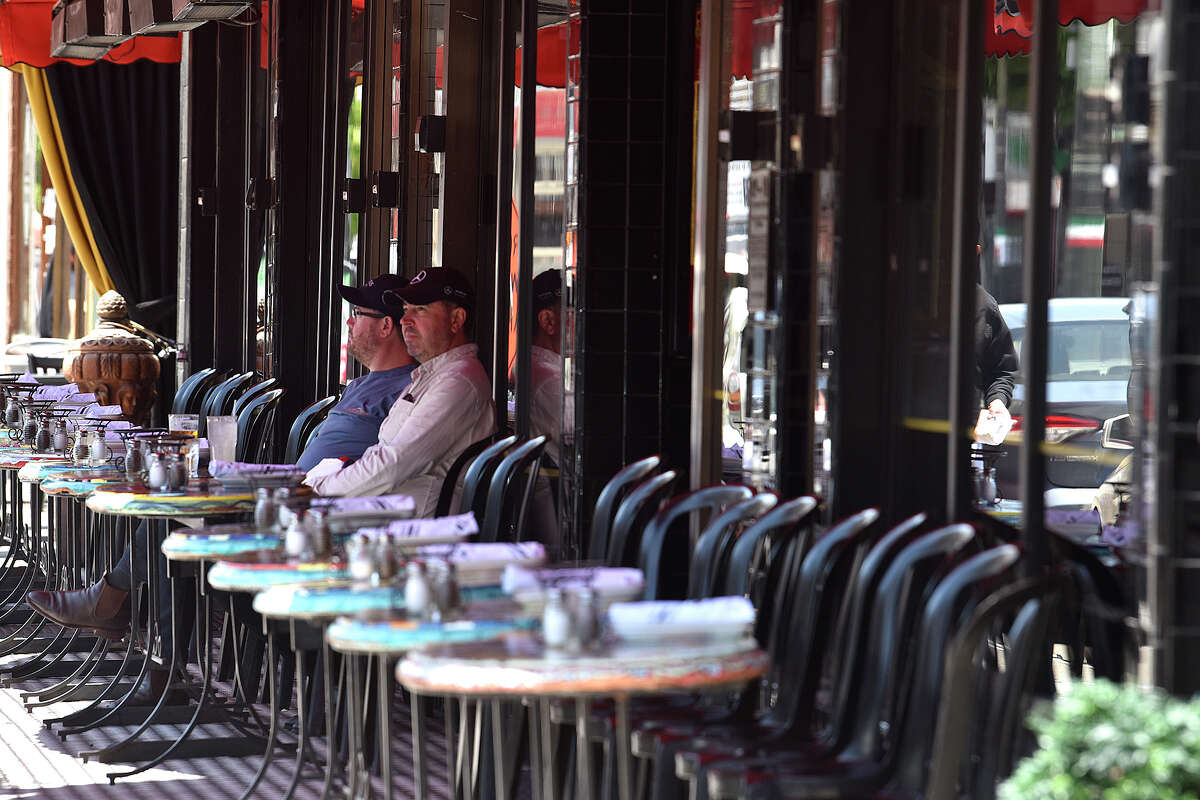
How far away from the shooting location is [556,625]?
2.84 m

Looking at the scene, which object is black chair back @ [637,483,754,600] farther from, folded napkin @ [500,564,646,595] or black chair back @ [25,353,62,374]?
black chair back @ [25,353,62,374]

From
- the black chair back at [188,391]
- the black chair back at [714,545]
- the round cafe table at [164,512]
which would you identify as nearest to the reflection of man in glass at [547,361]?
the round cafe table at [164,512]

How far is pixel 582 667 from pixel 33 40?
9036mm

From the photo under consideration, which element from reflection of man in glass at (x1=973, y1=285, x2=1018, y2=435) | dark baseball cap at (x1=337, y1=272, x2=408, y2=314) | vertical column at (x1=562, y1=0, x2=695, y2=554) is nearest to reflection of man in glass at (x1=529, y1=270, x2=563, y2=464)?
vertical column at (x1=562, y1=0, x2=695, y2=554)

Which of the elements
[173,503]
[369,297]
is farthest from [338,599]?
[369,297]

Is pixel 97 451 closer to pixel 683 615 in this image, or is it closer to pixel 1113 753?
pixel 683 615

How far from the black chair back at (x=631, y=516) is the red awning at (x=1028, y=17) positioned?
2848 mm

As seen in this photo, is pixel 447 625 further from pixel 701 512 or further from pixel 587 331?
pixel 587 331

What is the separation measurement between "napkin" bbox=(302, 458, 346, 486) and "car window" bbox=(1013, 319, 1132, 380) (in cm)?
313

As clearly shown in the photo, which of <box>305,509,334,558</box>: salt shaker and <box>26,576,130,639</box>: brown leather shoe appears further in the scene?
<box>26,576,130,639</box>: brown leather shoe

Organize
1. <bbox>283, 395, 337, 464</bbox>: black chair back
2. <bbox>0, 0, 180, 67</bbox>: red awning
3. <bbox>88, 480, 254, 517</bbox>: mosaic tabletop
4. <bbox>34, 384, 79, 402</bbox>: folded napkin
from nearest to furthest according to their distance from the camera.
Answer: <bbox>88, 480, 254, 517</bbox>: mosaic tabletop < <bbox>283, 395, 337, 464</bbox>: black chair back < <bbox>34, 384, 79, 402</bbox>: folded napkin < <bbox>0, 0, 180, 67</bbox>: red awning

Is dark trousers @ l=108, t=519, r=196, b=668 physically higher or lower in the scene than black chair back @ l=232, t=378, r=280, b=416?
lower

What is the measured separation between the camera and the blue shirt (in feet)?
19.7

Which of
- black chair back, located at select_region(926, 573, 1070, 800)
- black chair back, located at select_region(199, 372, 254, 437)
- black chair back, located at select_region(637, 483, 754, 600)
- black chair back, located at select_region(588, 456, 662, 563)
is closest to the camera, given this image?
black chair back, located at select_region(926, 573, 1070, 800)
